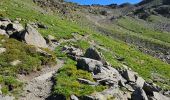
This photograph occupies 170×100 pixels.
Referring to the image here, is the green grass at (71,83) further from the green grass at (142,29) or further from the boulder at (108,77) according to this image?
the green grass at (142,29)

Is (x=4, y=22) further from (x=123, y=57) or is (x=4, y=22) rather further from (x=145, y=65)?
(x=145, y=65)

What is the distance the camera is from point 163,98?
118 feet

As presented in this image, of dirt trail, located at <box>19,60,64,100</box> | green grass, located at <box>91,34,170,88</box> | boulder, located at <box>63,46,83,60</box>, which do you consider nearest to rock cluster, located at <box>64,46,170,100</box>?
dirt trail, located at <box>19,60,64,100</box>

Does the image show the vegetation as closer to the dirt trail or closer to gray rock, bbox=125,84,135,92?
the dirt trail

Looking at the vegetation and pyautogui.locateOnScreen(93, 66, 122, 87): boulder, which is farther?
pyautogui.locateOnScreen(93, 66, 122, 87): boulder

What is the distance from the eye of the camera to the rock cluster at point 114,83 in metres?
33.1

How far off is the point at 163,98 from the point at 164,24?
517 feet

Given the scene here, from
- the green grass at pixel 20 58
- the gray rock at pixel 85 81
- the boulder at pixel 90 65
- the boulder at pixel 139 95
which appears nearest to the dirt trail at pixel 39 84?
the green grass at pixel 20 58

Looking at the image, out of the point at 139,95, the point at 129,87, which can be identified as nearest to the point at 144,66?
the point at 129,87

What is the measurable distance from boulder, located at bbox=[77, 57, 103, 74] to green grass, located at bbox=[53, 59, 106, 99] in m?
0.71

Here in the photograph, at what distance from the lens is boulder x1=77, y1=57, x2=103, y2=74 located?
38.4 meters

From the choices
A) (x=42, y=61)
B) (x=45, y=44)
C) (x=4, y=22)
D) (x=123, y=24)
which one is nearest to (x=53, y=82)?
(x=42, y=61)

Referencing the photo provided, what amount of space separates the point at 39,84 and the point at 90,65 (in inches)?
234

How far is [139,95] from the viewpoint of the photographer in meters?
33.3
